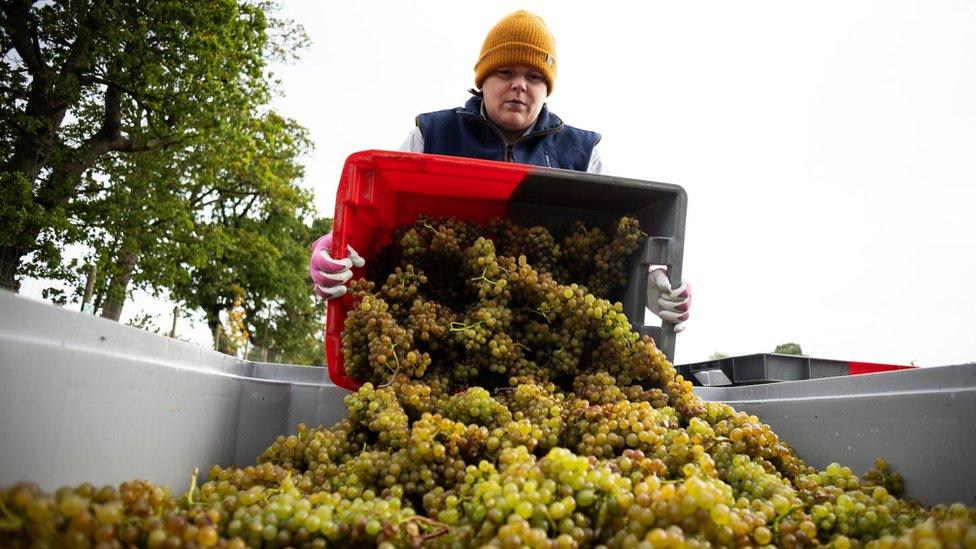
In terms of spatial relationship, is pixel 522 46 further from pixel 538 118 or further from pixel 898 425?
pixel 898 425

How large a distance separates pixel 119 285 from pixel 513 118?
1402 cm

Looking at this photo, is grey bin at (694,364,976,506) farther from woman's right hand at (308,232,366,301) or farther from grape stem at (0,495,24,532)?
grape stem at (0,495,24,532)

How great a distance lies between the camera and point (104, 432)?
4.24ft

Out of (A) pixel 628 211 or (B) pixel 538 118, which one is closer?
(A) pixel 628 211

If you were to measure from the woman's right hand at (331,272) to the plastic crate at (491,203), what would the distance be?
2.1 inches

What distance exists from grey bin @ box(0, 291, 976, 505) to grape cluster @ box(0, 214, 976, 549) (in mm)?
112

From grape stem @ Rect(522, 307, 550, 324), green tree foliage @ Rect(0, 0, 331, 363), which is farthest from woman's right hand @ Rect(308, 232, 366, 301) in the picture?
green tree foliage @ Rect(0, 0, 331, 363)

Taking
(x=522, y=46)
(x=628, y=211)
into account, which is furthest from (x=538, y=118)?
(x=628, y=211)

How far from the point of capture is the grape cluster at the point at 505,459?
1120 mm

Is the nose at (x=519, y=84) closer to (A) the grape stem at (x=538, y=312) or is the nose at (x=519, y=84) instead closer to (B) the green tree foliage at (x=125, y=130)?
(A) the grape stem at (x=538, y=312)

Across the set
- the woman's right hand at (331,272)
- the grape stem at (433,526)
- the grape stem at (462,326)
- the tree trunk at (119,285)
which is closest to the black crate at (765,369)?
the grape stem at (462,326)

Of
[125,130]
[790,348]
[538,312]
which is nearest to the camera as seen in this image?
[538,312]

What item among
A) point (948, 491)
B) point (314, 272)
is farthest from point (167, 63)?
point (948, 491)

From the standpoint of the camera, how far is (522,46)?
3.46 metres
